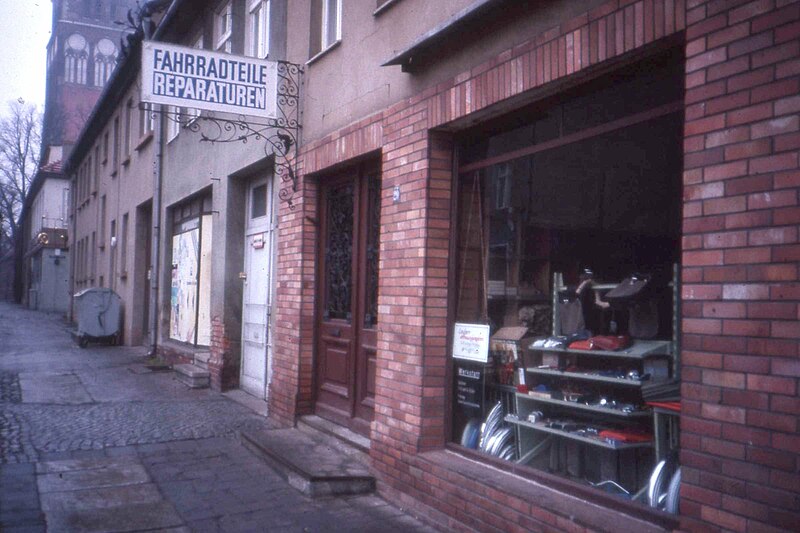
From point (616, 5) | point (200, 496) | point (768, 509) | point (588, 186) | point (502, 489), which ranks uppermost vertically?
point (616, 5)

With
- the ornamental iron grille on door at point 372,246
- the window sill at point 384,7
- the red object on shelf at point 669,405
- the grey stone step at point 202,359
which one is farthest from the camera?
the grey stone step at point 202,359

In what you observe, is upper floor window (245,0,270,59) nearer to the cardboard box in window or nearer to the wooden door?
the wooden door

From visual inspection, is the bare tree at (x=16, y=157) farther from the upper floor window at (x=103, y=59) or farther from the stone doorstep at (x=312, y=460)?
the stone doorstep at (x=312, y=460)

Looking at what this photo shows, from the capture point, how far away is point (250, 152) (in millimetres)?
10156

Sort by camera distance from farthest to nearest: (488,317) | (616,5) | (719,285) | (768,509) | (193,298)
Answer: (193,298), (488,317), (616,5), (719,285), (768,509)

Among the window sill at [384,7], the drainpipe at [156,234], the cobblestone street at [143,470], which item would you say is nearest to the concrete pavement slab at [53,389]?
the cobblestone street at [143,470]

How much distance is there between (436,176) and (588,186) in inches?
51.2

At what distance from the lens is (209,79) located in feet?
25.7

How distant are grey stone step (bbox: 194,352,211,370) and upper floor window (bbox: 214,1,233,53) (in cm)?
453

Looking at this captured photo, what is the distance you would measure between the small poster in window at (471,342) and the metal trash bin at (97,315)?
578 inches

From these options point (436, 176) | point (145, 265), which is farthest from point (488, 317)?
point (145, 265)

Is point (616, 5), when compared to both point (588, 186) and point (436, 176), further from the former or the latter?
point (436, 176)

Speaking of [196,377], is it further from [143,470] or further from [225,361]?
[143,470]

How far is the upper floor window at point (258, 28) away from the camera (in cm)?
1030
